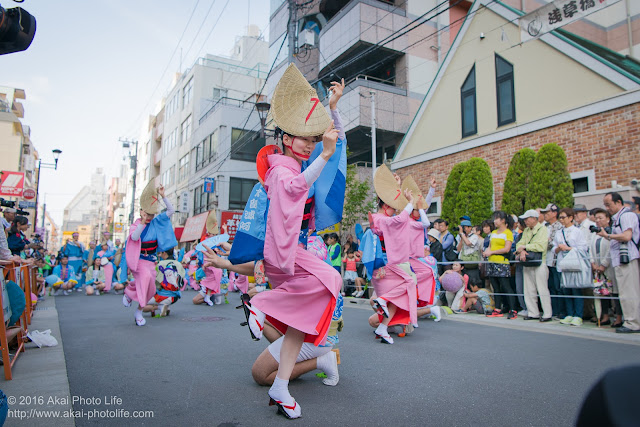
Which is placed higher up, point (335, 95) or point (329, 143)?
point (335, 95)

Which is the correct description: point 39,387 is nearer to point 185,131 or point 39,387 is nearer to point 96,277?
point 96,277

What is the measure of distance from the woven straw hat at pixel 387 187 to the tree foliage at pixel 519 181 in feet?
18.0

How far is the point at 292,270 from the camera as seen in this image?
9.07 feet

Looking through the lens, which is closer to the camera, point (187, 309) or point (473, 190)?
point (187, 309)

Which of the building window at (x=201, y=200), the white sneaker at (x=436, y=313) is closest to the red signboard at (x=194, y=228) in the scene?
the building window at (x=201, y=200)

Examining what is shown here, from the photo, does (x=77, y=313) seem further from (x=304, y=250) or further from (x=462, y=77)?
(x=462, y=77)

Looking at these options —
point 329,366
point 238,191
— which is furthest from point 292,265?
point 238,191

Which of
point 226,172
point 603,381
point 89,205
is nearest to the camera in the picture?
point 603,381

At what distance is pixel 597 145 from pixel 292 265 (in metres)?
9.77

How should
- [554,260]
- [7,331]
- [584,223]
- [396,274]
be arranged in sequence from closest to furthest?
[7,331]
[396,274]
[554,260]
[584,223]

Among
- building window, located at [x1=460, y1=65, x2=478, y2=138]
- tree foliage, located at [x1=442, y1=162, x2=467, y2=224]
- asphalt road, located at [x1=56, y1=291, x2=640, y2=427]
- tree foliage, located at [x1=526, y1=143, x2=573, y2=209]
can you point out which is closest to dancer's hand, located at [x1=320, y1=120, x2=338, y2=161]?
asphalt road, located at [x1=56, y1=291, x2=640, y2=427]

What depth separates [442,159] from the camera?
13.9m

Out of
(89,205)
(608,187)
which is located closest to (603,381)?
(608,187)

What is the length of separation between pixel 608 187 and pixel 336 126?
29.2ft
